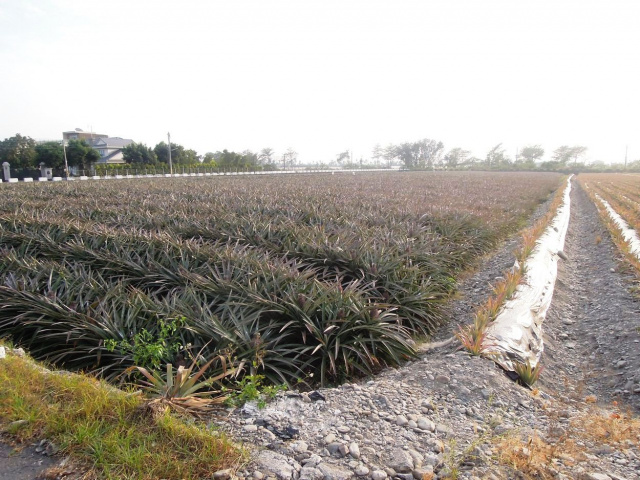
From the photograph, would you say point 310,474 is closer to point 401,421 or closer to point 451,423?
point 401,421

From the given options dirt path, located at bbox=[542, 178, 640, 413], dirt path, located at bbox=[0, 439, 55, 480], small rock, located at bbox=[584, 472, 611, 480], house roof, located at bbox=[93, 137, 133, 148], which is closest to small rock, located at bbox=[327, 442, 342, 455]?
small rock, located at bbox=[584, 472, 611, 480]

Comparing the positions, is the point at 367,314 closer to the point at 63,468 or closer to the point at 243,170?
the point at 63,468

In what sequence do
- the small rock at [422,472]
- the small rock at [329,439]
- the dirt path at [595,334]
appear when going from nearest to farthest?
the small rock at [422,472]
the small rock at [329,439]
the dirt path at [595,334]

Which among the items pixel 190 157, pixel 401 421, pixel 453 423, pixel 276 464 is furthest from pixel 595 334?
pixel 190 157

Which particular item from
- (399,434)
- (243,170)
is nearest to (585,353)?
(399,434)

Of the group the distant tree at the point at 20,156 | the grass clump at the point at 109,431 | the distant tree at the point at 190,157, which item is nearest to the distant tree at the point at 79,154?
the distant tree at the point at 20,156

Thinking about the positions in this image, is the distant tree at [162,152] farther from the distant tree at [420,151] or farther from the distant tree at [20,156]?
the distant tree at [420,151]

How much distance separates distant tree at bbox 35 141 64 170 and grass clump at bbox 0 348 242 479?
5268 cm

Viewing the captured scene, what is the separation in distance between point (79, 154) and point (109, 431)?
53915 mm

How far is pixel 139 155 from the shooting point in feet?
191

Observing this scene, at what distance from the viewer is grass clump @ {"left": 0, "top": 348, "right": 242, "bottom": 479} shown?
2.09 m

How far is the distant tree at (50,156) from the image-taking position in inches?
1816

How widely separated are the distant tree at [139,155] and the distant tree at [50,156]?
37.1 ft

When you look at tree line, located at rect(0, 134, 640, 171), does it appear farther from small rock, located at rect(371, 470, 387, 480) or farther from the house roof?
small rock, located at rect(371, 470, 387, 480)
